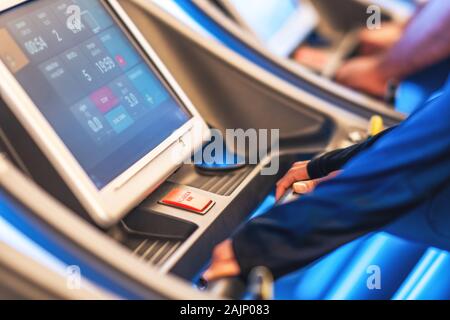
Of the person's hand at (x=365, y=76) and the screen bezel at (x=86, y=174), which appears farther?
the person's hand at (x=365, y=76)

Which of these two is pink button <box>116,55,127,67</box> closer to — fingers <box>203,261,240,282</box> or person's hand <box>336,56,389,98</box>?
fingers <box>203,261,240,282</box>

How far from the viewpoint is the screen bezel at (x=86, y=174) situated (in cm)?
91

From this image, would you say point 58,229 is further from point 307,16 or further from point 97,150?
point 307,16

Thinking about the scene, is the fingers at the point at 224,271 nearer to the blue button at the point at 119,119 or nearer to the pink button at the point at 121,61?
the blue button at the point at 119,119

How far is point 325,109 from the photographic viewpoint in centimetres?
134

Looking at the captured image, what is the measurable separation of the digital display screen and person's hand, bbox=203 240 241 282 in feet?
0.74

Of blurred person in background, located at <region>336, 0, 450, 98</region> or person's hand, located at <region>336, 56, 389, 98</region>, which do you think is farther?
person's hand, located at <region>336, 56, 389, 98</region>

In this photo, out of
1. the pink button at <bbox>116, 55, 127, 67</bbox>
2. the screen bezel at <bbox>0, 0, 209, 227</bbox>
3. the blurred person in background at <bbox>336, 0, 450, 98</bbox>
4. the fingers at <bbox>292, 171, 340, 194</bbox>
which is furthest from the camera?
the blurred person in background at <bbox>336, 0, 450, 98</bbox>

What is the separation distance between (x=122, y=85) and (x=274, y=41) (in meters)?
1.04

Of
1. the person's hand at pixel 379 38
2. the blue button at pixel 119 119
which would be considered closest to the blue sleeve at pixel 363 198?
the blue button at pixel 119 119

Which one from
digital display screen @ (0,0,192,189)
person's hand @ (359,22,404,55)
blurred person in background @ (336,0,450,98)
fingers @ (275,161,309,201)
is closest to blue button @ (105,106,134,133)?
digital display screen @ (0,0,192,189)

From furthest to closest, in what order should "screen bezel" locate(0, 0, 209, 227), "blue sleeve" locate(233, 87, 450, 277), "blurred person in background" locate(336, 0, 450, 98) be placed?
"blurred person in background" locate(336, 0, 450, 98), "screen bezel" locate(0, 0, 209, 227), "blue sleeve" locate(233, 87, 450, 277)

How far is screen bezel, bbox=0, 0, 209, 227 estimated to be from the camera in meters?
0.91
